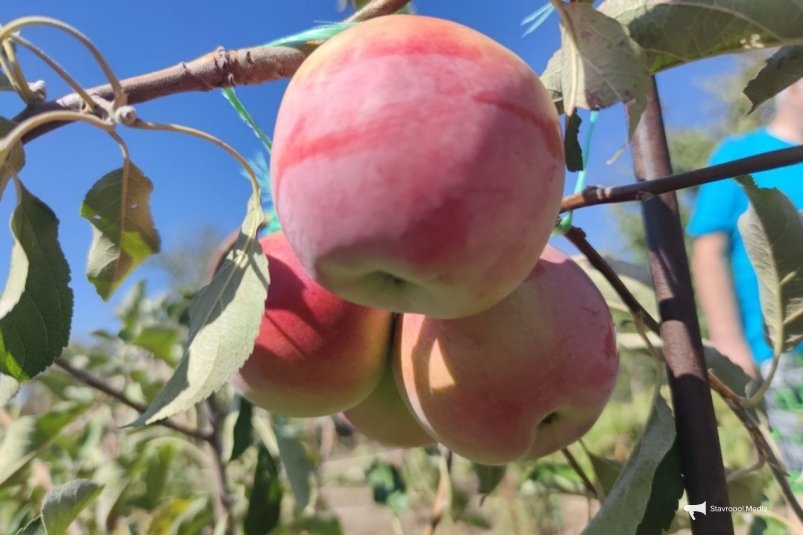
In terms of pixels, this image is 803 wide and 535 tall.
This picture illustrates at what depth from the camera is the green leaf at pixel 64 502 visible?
1.80 feet

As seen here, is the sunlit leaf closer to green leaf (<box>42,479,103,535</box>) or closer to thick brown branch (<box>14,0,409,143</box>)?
green leaf (<box>42,479,103,535</box>)

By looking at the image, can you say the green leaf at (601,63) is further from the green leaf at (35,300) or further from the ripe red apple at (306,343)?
the green leaf at (35,300)

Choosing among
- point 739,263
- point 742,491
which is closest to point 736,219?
point 739,263

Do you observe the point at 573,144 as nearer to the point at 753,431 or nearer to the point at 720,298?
the point at 753,431

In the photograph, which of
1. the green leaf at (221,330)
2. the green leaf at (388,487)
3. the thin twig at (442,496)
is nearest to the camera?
the green leaf at (221,330)

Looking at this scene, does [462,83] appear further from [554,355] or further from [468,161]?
[554,355]

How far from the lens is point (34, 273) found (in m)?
0.54

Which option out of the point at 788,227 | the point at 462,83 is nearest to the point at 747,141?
the point at 788,227

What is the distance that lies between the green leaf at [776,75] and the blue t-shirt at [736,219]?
3.38 feet

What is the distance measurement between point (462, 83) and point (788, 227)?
0.33 metres

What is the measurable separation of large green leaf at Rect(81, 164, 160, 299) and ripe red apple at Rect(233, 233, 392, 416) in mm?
122

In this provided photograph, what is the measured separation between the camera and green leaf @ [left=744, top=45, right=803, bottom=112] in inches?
18.1

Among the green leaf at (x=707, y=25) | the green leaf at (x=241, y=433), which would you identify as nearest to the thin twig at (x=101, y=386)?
the green leaf at (x=241, y=433)

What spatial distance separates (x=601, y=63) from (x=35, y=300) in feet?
1.46
